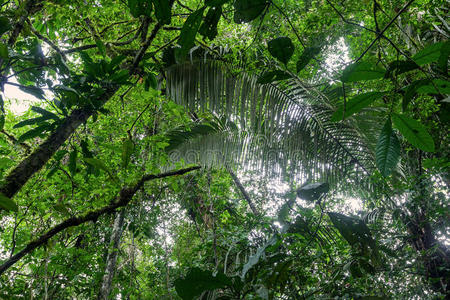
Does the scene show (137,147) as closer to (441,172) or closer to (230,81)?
(230,81)

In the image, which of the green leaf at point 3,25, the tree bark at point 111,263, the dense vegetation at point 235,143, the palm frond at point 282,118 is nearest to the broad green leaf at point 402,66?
the dense vegetation at point 235,143

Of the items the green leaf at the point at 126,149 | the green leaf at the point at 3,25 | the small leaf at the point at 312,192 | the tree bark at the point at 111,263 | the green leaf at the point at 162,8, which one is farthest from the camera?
the tree bark at the point at 111,263

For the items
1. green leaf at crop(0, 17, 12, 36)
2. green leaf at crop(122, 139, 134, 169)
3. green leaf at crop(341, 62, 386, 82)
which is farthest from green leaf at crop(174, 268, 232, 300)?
green leaf at crop(0, 17, 12, 36)

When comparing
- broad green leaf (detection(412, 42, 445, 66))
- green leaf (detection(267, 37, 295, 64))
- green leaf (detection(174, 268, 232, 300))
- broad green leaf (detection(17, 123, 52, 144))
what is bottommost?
green leaf (detection(174, 268, 232, 300))

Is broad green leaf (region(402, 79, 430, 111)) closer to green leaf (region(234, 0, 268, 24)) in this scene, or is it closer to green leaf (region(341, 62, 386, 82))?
green leaf (region(341, 62, 386, 82))

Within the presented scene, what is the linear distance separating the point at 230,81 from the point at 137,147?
3.59ft

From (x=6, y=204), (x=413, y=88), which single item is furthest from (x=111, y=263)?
(x=413, y=88)

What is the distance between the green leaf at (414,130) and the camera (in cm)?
57

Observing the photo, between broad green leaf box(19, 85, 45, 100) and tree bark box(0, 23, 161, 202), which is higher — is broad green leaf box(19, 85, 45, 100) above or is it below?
above

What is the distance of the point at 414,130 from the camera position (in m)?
0.58

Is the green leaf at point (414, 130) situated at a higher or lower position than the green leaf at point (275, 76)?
lower

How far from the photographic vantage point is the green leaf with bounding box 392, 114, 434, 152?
567mm

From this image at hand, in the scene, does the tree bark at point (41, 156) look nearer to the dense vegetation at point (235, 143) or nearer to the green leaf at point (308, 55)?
the dense vegetation at point (235, 143)

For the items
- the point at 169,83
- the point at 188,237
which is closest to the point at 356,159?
the point at 169,83
